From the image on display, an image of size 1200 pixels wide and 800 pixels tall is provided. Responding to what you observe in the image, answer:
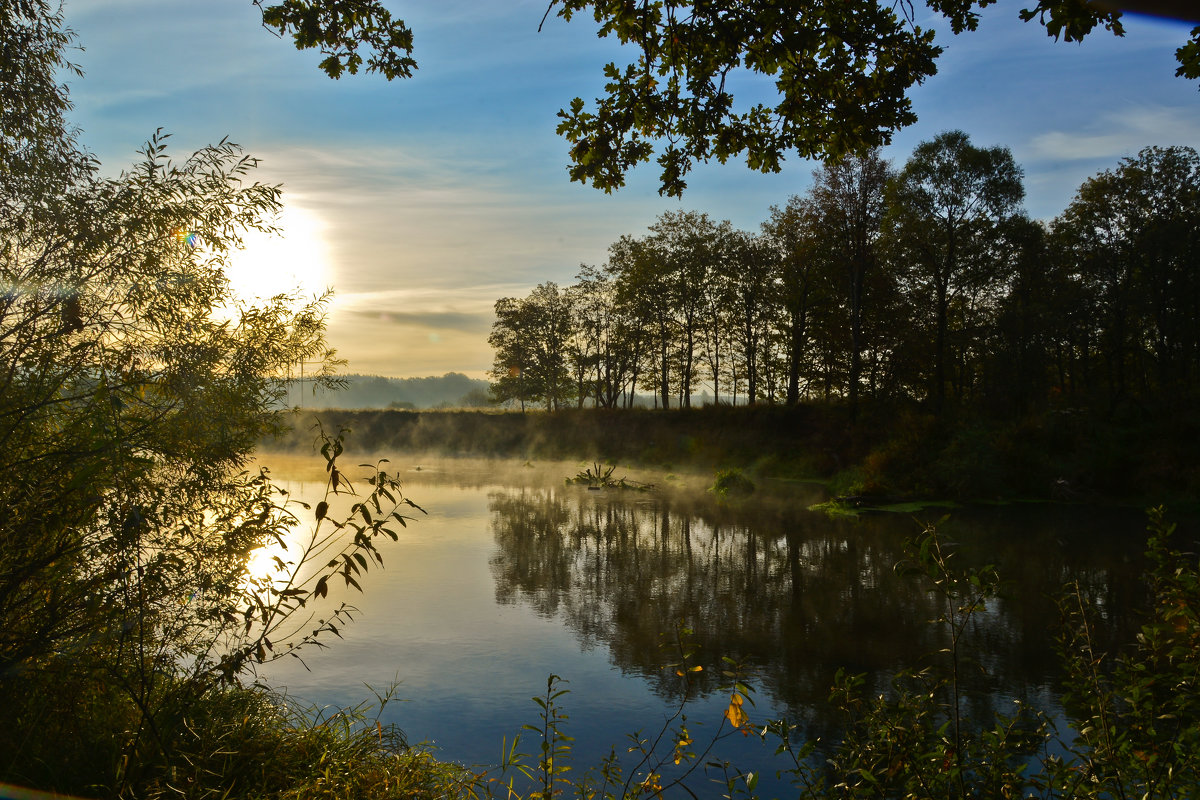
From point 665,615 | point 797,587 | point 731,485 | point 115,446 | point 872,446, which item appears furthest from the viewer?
point 872,446

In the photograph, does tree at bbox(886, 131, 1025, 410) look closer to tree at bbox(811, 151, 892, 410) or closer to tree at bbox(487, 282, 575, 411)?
tree at bbox(811, 151, 892, 410)

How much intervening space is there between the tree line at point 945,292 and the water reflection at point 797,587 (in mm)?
12698

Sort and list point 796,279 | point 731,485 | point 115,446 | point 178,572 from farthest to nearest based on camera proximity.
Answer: point 796,279
point 731,485
point 178,572
point 115,446

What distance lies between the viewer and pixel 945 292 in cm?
3375

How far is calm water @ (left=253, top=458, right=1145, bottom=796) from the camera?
7.85 m

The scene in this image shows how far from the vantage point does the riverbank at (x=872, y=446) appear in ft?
79.4

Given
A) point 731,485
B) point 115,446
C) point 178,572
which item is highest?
point 115,446

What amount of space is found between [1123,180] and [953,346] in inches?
375

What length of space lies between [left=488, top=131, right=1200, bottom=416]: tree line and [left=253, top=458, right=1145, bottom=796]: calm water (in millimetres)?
13506

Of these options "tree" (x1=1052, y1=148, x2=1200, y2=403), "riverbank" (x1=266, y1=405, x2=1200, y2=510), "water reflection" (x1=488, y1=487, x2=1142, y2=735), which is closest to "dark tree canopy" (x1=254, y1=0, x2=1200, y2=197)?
"water reflection" (x1=488, y1=487, x2=1142, y2=735)

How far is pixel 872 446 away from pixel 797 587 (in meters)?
17.8

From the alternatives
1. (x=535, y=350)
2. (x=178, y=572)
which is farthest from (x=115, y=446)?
(x=535, y=350)

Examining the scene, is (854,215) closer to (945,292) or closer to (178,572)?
(945,292)

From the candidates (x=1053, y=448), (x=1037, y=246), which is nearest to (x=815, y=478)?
(x=1053, y=448)
